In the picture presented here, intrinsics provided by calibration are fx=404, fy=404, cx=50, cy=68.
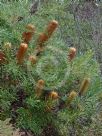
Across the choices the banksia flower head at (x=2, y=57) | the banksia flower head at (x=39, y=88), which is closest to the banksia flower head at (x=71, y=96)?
the banksia flower head at (x=39, y=88)

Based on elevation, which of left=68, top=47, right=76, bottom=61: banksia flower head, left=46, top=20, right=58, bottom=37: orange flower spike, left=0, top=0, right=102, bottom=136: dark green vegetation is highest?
left=46, top=20, right=58, bottom=37: orange flower spike

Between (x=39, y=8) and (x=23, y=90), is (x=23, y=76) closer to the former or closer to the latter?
(x=23, y=90)

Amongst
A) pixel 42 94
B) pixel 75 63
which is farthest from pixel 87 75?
pixel 42 94

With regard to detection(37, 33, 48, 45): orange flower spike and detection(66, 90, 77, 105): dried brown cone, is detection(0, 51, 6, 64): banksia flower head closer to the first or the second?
detection(37, 33, 48, 45): orange flower spike

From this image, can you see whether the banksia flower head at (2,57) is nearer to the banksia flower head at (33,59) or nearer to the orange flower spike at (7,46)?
the orange flower spike at (7,46)

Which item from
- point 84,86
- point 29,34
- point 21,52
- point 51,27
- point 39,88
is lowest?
point 39,88

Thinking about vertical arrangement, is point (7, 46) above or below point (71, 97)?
above

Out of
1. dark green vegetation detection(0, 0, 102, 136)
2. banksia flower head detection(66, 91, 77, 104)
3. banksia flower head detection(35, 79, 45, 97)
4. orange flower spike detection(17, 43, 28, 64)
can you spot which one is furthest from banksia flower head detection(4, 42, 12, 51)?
banksia flower head detection(66, 91, 77, 104)

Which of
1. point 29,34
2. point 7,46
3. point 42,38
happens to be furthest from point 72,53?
point 7,46

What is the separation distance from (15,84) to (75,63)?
611mm

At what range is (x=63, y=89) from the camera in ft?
12.7

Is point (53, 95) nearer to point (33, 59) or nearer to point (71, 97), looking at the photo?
point (71, 97)

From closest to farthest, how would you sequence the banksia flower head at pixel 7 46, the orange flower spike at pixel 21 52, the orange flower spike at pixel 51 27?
the orange flower spike at pixel 21 52 < the orange flower spike at pixel 51 27 < the banksia flower head at pixel 7 46

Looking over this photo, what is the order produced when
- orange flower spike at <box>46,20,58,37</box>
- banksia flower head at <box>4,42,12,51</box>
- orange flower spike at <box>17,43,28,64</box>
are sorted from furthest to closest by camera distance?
1. banksia flower head at <box>4,42,12,51</box>
2. orange flower spike at <box>46,20,58,37</box>
3. orange flower spike at <box>17,43,28,64</box>
